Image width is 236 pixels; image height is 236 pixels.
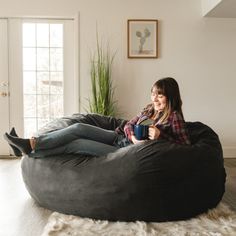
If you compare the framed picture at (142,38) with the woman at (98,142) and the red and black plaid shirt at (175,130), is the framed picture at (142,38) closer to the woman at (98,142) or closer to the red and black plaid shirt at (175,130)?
the woman at (98,142)

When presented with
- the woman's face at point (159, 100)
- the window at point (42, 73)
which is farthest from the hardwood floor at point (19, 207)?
the window at point (42, 73)

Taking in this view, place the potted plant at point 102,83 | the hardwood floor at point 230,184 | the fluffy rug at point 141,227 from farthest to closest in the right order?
the potted plant at point 102,83 < the hardwood floor at point 230,184 < the fluffy rug at point 141,227

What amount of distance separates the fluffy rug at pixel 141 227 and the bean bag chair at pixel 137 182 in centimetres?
5

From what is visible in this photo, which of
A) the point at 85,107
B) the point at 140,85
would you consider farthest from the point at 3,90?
the point at 140,85

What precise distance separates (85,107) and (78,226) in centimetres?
246

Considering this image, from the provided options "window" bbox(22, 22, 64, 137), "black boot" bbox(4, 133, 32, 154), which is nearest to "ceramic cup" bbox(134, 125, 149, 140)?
"black boot" bbox(4, 133, 32, 154)

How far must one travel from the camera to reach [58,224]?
210cm

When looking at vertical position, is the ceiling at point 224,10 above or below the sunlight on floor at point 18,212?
above

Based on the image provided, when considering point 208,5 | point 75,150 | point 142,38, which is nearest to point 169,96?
point 75,150

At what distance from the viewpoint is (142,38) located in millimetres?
4316

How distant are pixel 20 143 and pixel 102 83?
199 centimetres

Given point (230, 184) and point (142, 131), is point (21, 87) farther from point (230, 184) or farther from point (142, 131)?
point (230, 184)

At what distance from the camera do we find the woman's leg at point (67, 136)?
2.36m

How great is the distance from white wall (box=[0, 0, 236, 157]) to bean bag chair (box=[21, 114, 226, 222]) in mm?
2153
